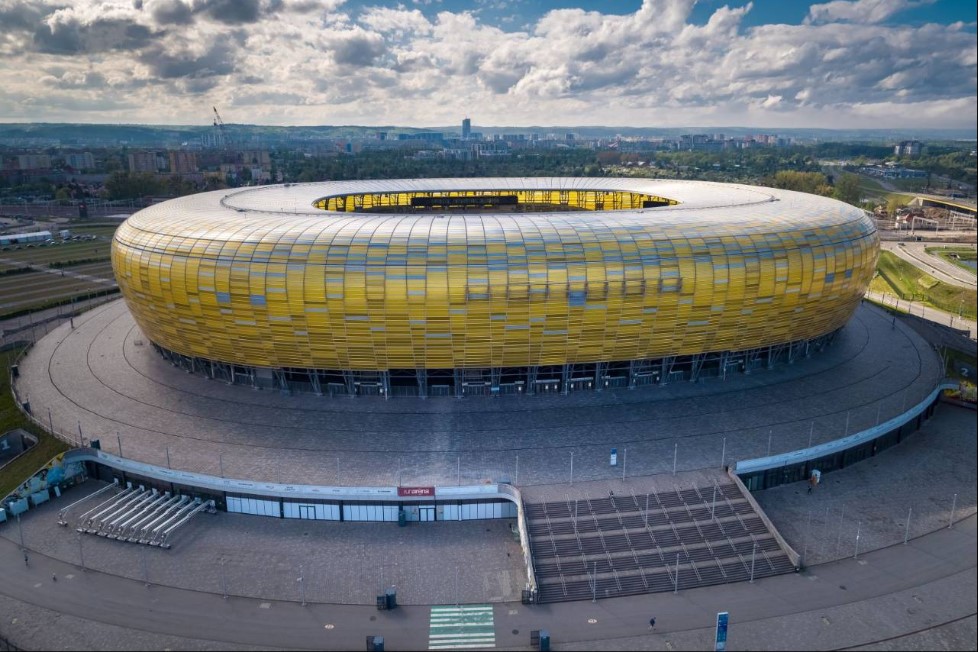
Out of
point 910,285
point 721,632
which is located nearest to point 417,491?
point 721,632

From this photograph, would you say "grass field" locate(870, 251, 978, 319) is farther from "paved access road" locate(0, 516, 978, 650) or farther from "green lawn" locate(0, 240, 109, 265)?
"green lawn" locate(0, 240, 109, 265)

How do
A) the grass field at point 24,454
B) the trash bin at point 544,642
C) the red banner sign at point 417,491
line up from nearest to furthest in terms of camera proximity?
the trash bin at point 544,642, the red banner sign at point 417,491, the grass field at point 24,454

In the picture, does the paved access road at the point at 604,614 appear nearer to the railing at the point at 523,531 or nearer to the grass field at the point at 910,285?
the railing at the point at 523,531

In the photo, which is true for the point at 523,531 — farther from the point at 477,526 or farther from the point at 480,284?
the point at 480,284

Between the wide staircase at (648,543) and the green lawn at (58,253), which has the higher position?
the green lawn at (58,253)

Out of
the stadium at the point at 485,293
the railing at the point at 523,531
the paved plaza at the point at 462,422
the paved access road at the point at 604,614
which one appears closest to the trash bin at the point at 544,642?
the paved access road at the point at 604,614

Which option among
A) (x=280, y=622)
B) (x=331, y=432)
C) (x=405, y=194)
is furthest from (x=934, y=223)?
(x=280, y=622)
